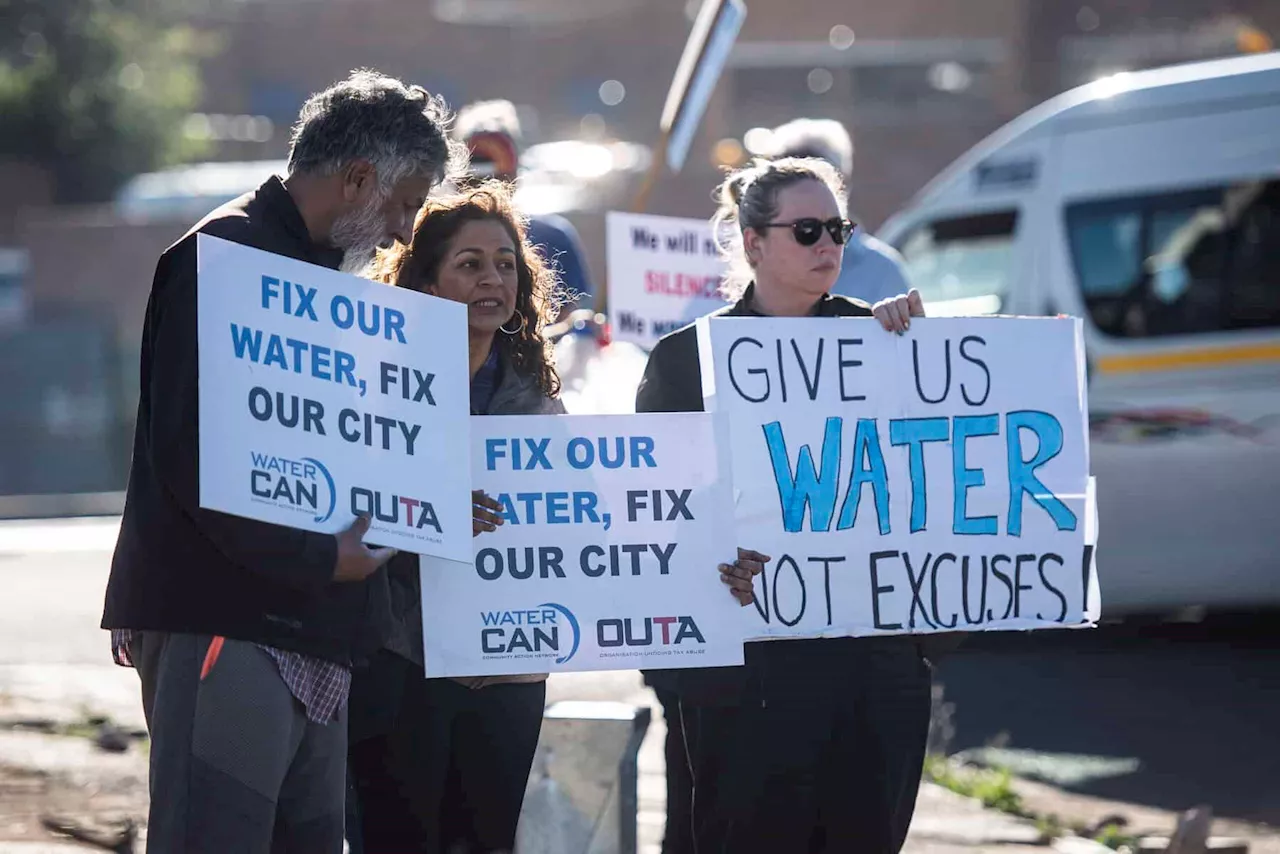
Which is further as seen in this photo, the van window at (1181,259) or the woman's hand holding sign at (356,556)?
the van window at (1181,259)

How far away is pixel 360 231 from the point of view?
10.8ft

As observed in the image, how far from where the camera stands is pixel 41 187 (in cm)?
3875

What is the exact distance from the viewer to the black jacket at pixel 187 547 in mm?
3066

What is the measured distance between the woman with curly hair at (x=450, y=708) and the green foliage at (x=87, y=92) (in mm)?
37970

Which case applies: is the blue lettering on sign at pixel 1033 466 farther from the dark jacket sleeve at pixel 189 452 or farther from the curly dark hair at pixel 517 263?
the dark jacket sleeve at pixel 189 452

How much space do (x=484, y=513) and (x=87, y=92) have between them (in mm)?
38553

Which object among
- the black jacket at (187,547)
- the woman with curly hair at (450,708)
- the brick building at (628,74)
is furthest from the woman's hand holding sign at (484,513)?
the brick building at (628,74)

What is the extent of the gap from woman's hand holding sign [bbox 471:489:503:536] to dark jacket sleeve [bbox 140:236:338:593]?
2.05 feet

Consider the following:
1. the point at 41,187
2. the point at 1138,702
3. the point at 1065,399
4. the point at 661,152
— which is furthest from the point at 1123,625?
the point at 41,187

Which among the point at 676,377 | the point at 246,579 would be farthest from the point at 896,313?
the point at 246,579

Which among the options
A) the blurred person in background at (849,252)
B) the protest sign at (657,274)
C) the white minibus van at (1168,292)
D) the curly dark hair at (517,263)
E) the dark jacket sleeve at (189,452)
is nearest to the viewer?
the dark jacket sleeve at (189,452)

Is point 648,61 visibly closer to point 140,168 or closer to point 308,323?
point 140,168

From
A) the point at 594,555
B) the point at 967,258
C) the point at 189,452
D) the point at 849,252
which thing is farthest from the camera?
the point at 967,258

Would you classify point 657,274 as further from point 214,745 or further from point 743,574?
point 214,745
